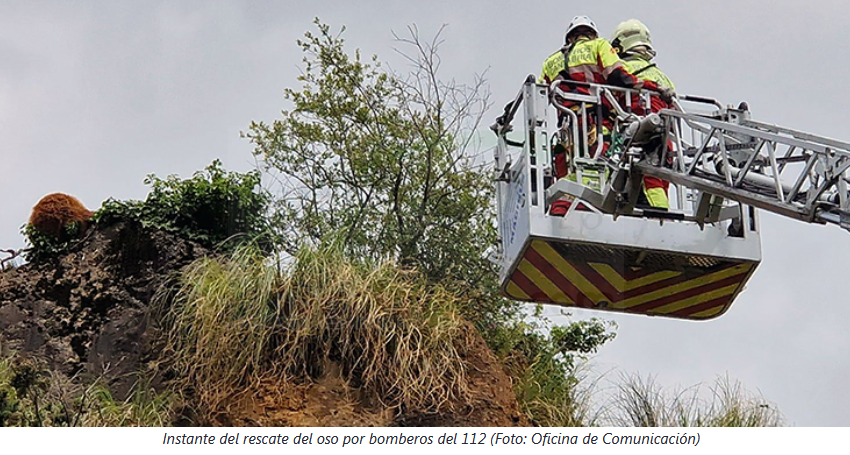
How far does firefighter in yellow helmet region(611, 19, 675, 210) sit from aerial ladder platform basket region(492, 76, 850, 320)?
159 millimetres

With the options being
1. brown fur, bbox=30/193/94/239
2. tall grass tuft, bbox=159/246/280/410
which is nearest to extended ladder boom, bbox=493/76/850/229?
tall grass tuft, bbox=159/246/280/410

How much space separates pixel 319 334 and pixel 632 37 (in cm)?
398

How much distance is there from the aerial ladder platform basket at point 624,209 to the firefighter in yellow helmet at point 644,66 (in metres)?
0.16

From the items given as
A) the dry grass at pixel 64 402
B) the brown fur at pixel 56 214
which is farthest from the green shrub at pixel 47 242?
the dry grass at pixel 64 402

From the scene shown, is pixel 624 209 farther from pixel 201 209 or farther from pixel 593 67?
pixel 201 209

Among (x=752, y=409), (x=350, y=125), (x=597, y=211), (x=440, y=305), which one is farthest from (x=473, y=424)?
(x=350, y=125)

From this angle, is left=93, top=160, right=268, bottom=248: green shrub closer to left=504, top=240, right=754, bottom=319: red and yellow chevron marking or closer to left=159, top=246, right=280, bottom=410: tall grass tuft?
left=159, top=246, right=280, bottom=410: tall grass tuft

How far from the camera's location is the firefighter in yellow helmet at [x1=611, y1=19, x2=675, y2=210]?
1166 centimetres

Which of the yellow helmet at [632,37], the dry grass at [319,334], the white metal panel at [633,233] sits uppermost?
the yellow helmet at [632,37]

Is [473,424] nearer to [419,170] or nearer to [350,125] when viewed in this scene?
[419,170]

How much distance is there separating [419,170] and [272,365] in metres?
3.64

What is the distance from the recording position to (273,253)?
13.7 m

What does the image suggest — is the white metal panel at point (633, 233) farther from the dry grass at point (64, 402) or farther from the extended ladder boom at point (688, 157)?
the dry grass at point (64, 402)

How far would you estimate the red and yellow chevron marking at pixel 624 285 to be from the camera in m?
11.9
